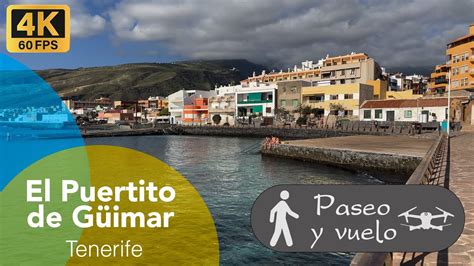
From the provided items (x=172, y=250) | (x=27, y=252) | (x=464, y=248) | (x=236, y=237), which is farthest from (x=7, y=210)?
(x=464, y=248)

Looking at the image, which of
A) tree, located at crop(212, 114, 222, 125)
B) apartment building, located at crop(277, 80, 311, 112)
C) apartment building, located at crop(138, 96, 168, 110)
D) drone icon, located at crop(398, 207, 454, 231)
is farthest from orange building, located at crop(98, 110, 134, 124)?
drone icon, located at crop(398, 207, 454, 231)

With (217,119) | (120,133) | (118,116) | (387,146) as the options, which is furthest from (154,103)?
(387,146)

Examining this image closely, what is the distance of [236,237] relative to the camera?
12602 mm

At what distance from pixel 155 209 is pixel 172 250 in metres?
5.50

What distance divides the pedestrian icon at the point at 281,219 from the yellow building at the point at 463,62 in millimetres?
69220

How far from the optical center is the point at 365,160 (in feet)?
92.0

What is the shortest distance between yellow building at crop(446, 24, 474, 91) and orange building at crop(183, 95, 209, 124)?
202 feet

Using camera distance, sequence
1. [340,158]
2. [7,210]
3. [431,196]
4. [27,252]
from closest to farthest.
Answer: [431,196] → [27,252] → [7,210] → [340,158]

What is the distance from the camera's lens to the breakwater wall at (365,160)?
973 inches

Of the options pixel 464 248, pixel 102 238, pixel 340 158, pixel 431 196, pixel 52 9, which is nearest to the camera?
pixel 431 196

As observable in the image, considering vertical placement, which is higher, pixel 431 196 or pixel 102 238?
pixel 431 196

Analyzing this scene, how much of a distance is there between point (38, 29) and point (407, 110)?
64546mm

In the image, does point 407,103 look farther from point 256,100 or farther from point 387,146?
point 256,100

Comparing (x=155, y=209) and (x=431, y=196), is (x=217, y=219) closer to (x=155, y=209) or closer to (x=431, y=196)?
(x=155, y=209)
